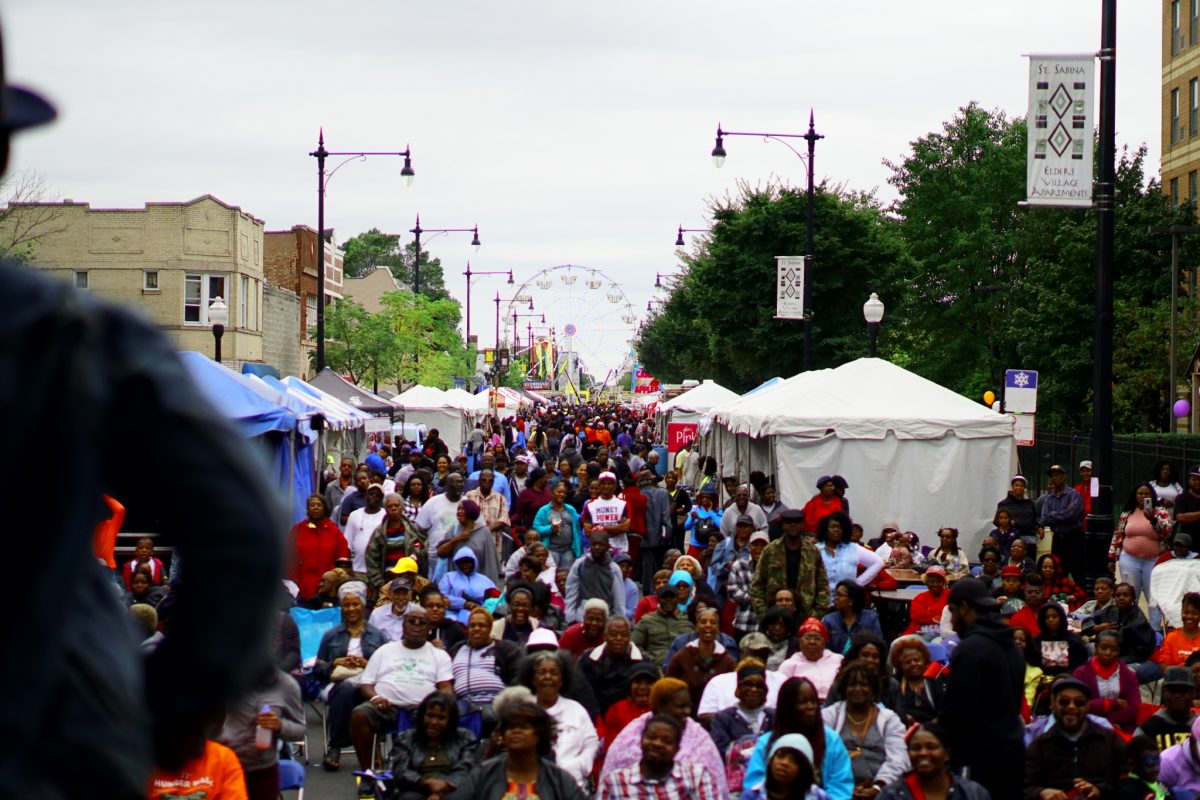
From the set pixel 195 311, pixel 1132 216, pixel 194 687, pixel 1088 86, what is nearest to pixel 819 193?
pixel 1132 216

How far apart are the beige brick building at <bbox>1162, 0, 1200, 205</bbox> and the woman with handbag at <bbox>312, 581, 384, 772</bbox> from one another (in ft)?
148

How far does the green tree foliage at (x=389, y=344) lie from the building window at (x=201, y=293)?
7204 millimetres

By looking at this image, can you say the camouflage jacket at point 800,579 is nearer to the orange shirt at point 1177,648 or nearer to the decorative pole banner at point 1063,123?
the orange shirt at point 1177,648

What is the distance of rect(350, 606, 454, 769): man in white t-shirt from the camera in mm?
11633

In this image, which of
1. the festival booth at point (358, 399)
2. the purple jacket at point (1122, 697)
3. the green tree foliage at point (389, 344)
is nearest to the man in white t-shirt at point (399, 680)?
the purple jacket at point (1122, 697)

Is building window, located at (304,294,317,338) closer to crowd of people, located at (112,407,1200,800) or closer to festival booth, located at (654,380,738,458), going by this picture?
festival booth, located at (654,380,738,458)

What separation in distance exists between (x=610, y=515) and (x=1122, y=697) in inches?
300

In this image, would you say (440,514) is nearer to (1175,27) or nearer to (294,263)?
(1175,27)

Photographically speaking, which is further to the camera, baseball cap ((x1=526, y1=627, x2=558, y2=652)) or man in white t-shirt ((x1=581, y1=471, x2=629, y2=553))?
man in white t-shirt ((x1=581, y1=471, x2=629, y2=553))

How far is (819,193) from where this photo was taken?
157ft

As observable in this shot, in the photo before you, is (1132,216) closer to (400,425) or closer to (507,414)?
(400,425)

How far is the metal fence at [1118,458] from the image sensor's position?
30.0 m

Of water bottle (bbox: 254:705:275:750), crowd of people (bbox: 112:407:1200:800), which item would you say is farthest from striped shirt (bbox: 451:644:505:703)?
water bottle (bbox: 254:705:275:750)

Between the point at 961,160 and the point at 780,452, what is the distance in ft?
182
